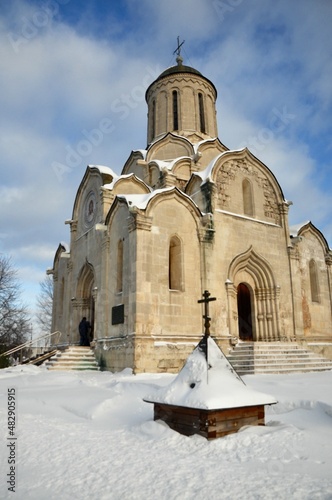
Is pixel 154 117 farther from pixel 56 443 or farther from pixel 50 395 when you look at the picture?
pixel 56 443

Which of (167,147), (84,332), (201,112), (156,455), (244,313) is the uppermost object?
(201,112)

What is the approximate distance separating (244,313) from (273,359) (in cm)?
415

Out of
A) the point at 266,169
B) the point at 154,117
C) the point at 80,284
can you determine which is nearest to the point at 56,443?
the point at 80,284

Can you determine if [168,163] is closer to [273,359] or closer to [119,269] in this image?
[119,269]

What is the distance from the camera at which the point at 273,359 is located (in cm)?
1296

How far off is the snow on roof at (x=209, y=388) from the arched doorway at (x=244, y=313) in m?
11.1

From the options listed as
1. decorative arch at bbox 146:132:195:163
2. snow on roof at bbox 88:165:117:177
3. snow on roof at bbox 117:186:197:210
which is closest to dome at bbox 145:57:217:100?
decorative arch at bbox 146:132:195:163

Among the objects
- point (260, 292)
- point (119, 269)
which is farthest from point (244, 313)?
point (119, 269)

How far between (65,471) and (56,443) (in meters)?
1.15

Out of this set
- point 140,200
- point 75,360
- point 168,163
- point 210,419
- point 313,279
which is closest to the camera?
point 210,419

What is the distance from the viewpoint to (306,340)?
53.7 ft

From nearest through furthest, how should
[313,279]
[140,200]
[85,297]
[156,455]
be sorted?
1. [156,455]
2. [140,200]
3. [85,297]
4. [313,279]

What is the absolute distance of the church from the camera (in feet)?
41.7

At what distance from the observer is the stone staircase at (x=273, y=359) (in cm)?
1236
